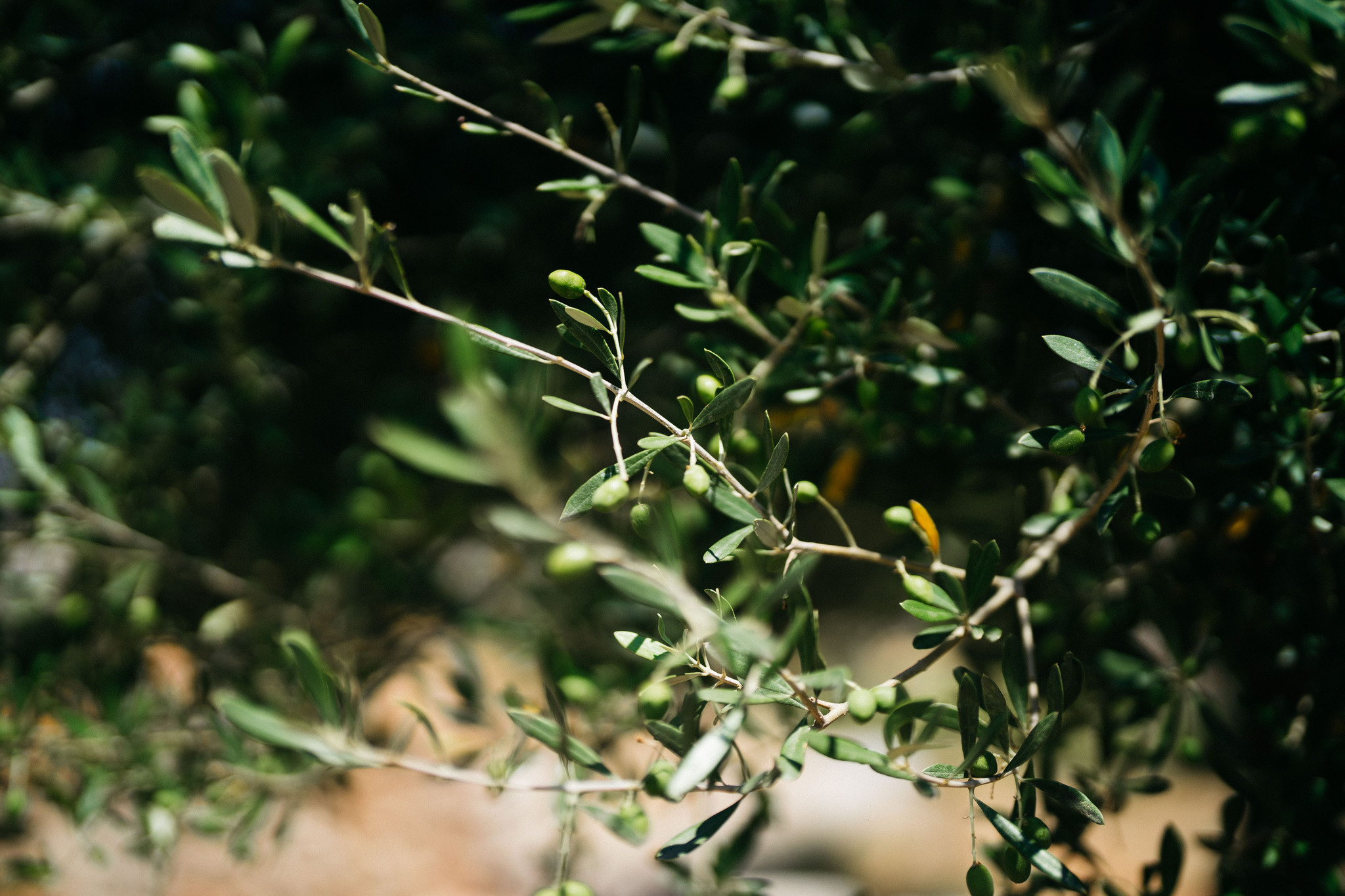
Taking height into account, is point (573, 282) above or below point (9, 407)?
above

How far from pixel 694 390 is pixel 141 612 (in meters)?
1.04

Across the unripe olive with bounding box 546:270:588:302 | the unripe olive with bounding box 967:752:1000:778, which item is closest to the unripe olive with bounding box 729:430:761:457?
the unripe olive with bounding box 546:270:588:302

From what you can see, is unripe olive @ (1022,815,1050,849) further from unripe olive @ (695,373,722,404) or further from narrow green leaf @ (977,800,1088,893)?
unripe olive @ (695,373,722,404)

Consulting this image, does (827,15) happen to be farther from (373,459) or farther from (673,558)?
(373,459)

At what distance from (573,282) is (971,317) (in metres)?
0.59

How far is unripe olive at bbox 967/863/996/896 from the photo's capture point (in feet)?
1.94

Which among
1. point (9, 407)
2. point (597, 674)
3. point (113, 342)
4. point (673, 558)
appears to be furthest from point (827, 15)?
point (113, 342)

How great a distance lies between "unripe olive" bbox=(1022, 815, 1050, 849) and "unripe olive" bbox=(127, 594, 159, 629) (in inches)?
51.5

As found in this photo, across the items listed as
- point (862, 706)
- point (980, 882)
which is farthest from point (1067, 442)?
point (980, 882)

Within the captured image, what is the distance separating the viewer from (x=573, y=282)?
1.86 feet

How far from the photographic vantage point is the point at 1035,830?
59 centimetres

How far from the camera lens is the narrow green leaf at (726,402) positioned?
550 mm

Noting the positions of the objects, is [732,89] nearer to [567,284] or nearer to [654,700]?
[567,284]

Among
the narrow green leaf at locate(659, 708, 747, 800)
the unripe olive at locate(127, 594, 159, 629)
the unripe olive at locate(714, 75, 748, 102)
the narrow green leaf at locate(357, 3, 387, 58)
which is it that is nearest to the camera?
the narrow green leaf at locate(659, 708, 747, 800)
